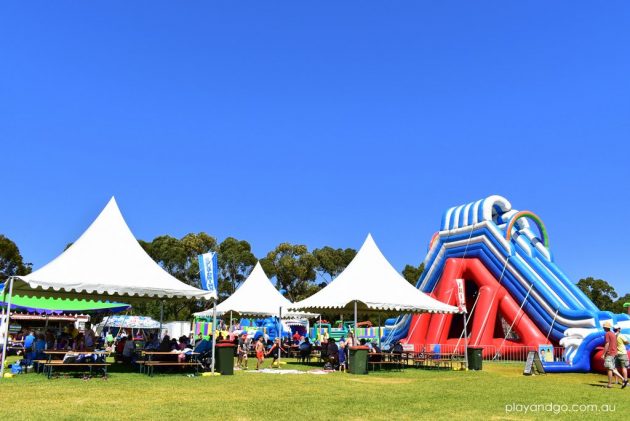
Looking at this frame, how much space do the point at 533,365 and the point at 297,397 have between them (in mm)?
9339

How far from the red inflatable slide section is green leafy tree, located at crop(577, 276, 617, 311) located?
47654 mm

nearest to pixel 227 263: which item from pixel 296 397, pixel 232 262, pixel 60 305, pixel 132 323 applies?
pixel 232 262

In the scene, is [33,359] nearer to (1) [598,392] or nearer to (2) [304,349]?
(2) [304,349]

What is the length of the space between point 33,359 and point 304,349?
29.8 ft

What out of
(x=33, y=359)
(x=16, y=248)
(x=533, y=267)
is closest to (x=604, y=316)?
(x=533, y=267)

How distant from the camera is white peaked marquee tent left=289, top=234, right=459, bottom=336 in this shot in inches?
656

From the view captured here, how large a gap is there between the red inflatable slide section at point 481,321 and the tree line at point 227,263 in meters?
29.1

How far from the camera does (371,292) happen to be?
17203 millimetres

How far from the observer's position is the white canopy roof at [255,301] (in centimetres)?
2444

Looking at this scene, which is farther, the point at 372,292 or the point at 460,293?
the point at 460,293

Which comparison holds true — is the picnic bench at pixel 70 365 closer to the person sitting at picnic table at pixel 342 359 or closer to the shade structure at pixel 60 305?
the person sitting at picnic table at pixel 342 359

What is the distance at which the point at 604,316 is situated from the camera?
19.8 m

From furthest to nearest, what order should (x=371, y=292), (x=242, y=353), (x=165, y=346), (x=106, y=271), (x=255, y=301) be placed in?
(x=255, y=301), (x=242, y=353), (x=371, y=292), (x=165, y=346), (x=106, y=271)

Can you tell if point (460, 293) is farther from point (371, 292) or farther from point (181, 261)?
point (181, 261)
